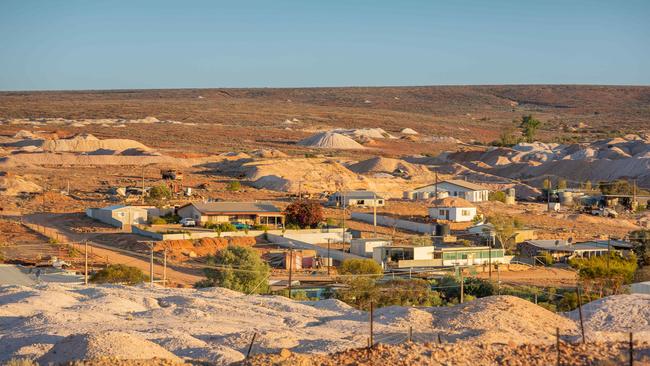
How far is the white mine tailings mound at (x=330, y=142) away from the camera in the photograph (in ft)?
298

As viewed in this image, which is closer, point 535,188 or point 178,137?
point 535,188

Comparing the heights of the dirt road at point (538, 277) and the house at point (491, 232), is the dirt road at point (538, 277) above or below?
below

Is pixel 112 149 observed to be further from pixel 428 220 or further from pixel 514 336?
pixel 514 336

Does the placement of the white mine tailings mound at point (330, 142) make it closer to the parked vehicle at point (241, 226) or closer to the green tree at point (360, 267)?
the parked vehicle at point (241, 226)

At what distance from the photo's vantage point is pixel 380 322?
17.8m

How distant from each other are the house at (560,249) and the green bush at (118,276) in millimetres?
14753

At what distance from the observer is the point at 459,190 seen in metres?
52.2

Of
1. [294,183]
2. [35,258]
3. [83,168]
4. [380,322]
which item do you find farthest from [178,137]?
[380,322]

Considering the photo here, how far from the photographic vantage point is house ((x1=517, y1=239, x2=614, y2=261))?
115ft

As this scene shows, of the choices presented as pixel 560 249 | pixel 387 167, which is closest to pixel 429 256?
pixel 560 249

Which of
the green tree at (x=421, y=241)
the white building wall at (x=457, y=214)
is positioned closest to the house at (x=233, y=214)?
the green tree at (x=421, y=241)

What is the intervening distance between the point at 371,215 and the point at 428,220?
8.00ft

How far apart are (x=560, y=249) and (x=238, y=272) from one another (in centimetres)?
1298

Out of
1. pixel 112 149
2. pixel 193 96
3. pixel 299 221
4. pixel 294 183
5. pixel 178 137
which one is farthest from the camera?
pixel 193 96
